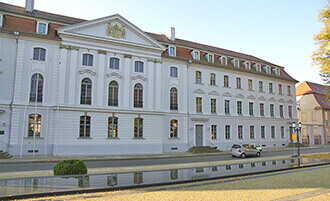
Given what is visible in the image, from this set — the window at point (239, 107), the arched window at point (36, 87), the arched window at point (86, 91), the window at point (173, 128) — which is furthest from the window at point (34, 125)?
the window at point (239, 107)

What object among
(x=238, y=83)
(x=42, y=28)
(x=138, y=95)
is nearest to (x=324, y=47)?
(x=238, y=83)

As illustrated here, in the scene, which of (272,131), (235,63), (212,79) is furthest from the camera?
(272,131)

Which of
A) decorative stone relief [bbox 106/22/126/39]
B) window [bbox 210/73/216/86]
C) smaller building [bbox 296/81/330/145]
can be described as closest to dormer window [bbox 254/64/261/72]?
window [bbox 210/73/216/86]

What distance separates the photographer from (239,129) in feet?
117

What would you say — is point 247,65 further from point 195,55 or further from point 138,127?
point 138,127

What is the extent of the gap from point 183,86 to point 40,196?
24449 millimetres

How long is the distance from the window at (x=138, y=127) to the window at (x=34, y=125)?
9.87 metres

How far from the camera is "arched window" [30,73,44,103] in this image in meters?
23.6

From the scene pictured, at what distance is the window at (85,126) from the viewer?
80.3ft

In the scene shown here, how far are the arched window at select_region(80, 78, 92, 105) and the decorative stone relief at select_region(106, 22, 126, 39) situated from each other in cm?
589

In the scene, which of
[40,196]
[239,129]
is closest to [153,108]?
[239,129]

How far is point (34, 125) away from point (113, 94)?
27.7ft

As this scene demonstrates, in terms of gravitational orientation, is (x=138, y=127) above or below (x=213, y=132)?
above

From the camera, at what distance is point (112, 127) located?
25.9 metres
